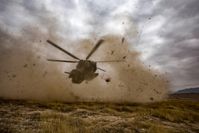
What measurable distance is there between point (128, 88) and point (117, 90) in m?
3.66

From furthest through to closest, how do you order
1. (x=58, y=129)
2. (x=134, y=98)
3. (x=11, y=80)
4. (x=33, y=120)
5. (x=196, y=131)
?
(x=134, y=98) < (x=11, y=80) < (x=196, y=131) < (x=33, y=120) < (x=58, y=129)

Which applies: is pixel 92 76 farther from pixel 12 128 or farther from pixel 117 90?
pixel 117 90

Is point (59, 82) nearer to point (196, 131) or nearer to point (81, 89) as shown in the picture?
point (81, 89)

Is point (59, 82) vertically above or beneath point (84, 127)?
above

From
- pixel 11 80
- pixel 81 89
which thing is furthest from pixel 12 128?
pixel 81 89

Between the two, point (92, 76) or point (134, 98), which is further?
point (134, 98)

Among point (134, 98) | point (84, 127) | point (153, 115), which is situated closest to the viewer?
point (84, 127)

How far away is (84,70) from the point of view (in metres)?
32.4

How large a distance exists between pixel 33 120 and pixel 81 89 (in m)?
37.8

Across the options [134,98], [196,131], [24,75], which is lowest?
[196,131]

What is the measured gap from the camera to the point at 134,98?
200 ft

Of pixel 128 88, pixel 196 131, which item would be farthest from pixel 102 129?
pixel 128 88

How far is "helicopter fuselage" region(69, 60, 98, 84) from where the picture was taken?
32062mm

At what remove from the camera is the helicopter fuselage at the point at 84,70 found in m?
32.1
